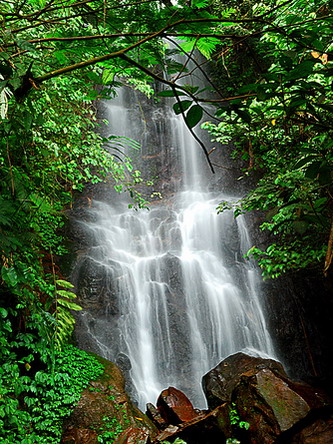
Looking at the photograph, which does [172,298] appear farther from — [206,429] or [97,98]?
[97,98]

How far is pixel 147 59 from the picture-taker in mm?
1649

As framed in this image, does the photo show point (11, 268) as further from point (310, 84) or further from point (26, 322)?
point (310, 84)

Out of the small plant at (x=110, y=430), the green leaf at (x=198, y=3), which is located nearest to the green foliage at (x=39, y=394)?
the small plant at (x=110, y=430)

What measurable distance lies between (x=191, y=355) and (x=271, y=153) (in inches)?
217

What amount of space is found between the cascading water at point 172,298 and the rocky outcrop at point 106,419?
2427 millimetres

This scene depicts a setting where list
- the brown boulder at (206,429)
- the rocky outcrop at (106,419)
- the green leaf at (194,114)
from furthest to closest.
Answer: the brown boulder at (206,429) → the rocky outcrop at (106,419) → the green leaf at (194,114)

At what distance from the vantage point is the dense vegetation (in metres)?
1.31

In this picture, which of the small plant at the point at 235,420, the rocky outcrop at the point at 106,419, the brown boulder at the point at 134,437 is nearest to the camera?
the brown boulder at the point at 134,437

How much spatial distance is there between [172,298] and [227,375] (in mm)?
3371

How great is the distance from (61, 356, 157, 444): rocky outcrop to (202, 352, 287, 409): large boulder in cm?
138

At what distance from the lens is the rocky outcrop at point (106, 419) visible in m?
3.88

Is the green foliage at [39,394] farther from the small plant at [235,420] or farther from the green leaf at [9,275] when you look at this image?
the small plant at [235,420]

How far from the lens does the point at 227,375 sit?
584 centimetres

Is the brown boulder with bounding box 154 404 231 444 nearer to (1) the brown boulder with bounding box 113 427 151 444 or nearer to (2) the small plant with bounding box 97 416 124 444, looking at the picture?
(2) the small plant with bounding box 97 416 124 444
